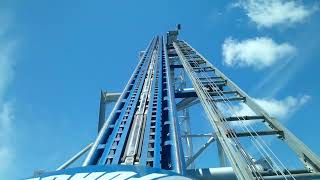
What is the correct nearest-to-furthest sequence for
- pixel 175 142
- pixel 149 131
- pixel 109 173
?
pixel 109 173
pixel 175 142
pixel 149 131

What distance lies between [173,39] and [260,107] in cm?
1040

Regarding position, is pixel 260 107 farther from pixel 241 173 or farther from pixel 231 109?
pixel 241 173

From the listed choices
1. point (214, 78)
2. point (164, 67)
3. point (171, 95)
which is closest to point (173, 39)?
point (164, 67)

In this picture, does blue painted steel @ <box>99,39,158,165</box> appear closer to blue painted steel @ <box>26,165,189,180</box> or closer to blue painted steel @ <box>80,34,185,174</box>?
blue painted steel @ <box>80,34,185,174</box>

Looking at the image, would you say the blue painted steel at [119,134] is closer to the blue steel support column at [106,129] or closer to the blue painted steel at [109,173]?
the blue steel support column at [106,129]

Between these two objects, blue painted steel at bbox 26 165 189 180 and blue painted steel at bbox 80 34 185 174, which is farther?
blue painted steel at bbox 80 34 185 174

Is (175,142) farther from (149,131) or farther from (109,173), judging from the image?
(109,173)

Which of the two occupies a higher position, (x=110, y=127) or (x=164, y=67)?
(x=164, y=67)

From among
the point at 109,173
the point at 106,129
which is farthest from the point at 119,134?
the point at 109,173

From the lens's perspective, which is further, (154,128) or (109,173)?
(154,128)

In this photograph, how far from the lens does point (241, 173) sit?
397 cm

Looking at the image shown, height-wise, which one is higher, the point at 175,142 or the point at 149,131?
the point at 149,131

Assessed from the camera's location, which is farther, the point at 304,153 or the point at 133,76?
the point at 133,76

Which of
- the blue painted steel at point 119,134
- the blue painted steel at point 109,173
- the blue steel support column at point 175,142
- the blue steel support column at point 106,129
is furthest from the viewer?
the blue steel support column at point 106,129
